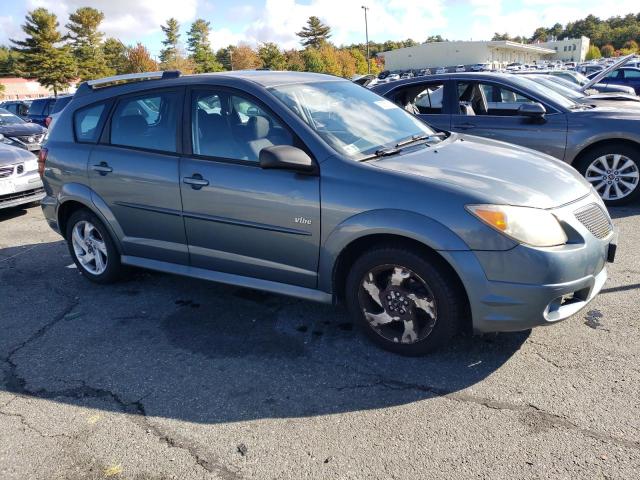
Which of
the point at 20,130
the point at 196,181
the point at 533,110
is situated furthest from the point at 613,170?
the point at 20,130

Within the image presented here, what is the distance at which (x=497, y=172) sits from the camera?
326cm

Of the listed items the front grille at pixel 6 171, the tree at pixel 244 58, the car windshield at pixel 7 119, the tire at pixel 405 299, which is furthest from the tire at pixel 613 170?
the tree at pixel 244 58

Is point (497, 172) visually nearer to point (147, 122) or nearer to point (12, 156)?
point (147, 122)

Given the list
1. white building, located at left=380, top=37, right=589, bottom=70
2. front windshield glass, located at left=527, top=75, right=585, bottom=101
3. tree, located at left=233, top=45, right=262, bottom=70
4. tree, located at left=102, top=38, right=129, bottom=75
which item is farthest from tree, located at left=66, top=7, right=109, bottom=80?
front windshield glass, located at left=527, top=75, right=585, bottom=101

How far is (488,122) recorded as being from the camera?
684cm

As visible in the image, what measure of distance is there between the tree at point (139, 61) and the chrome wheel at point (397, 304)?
61.8 metres

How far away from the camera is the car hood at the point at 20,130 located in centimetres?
1192

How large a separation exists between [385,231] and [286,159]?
75 cm

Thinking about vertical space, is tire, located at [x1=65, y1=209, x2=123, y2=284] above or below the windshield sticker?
below

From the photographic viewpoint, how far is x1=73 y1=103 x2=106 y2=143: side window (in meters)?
4.48

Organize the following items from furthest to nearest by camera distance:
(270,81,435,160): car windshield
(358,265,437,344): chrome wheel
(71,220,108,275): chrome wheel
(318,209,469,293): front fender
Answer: (71,220,108,275): chrome wheel, (270,81,435,160): car windshield, (358,265,437,344): chrome wheel, (318,209,469,293): front fender

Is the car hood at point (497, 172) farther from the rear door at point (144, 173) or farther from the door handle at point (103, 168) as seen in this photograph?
the door handle at point (103, 168)

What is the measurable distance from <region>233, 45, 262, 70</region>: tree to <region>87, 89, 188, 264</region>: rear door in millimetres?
60807

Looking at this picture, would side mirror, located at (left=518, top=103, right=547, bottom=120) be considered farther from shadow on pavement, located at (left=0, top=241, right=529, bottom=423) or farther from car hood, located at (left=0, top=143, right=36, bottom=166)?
car hood, located at (left=0, top=143, right=36, bottom=166)
